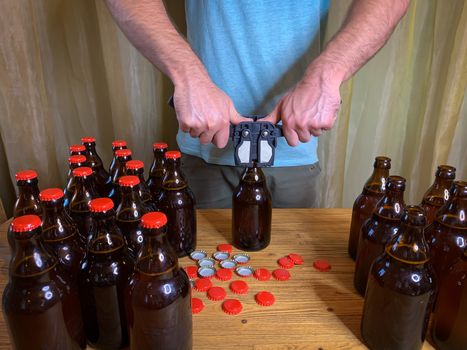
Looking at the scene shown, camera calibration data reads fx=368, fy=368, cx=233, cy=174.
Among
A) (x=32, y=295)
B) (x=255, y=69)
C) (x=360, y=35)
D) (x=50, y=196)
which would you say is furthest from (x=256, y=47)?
(x=32, y=295)

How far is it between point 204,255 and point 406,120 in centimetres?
86

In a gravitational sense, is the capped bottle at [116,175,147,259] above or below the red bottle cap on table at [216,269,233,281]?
above

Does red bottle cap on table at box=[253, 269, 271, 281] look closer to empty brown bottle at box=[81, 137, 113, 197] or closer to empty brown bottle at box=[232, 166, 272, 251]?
empty brown bottle at box=[232, 166, 272, 251]

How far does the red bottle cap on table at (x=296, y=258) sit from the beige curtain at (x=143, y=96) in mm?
576

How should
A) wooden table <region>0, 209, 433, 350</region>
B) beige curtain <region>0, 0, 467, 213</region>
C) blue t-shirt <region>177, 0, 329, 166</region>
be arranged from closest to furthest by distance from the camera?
wooden table <region>0, 209, 433, 350</region> < blue t-shirt <region>177, 0, 329, 166</region> < beige curtain <region>0, 0, 467, 213</region>

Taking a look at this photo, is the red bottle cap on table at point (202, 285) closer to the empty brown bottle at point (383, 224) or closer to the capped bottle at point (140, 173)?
the capped bottle at point (140, 173)

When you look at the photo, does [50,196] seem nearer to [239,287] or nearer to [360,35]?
[239,287]

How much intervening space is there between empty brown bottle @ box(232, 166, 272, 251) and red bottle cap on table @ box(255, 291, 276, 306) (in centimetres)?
15

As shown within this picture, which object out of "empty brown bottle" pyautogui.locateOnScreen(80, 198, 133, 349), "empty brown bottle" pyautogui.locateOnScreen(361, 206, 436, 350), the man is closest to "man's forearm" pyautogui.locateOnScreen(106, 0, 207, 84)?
the man

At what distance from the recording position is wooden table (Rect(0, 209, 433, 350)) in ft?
1.64

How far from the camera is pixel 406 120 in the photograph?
121 centimetres

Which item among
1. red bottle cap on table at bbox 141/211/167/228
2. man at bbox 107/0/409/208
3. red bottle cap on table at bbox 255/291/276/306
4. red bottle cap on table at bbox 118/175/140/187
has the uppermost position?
man at bbox 107/0/409/208

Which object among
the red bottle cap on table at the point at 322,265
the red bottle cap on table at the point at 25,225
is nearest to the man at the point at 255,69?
the red bottle cap on table at the point at 322,265

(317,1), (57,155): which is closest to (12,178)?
(57,155)
